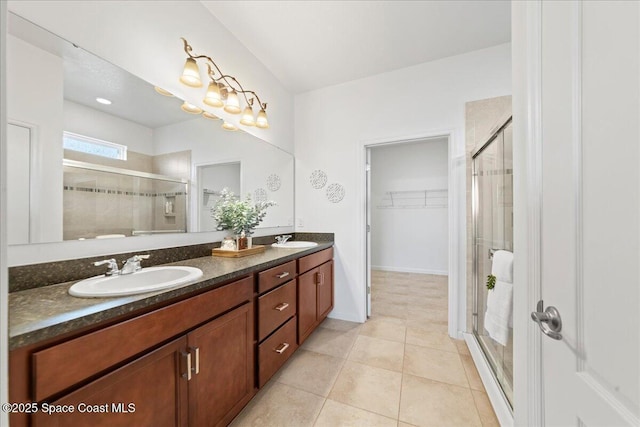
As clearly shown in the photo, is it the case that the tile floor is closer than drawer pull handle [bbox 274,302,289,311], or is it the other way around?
the tile floor

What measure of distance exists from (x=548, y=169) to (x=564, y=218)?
0.51 ft

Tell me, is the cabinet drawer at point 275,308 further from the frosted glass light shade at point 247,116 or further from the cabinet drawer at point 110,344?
the frosted glass light shade at point 247,116

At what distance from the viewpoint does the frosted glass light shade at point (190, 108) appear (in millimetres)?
1632

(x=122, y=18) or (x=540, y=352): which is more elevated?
(x=122, y=18)

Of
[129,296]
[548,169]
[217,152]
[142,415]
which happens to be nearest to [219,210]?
[217,152]

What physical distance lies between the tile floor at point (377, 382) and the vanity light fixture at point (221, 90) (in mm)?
2052

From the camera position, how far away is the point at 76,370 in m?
0.68

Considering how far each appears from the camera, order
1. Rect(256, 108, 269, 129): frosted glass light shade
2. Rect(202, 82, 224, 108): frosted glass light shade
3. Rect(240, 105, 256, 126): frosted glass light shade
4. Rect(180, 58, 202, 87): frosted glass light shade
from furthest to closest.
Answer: Rect(256, 108, 269, 129): frosted glass light shade
Rect(240, 105, 256, 126): frosted glass light shade
Rect(202, 82, 224, 108): frosted glass light shade
Rect(180, 58, 202, 87): frosted glass light shade

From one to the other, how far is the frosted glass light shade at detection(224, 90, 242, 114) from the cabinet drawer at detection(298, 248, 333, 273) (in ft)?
4.42

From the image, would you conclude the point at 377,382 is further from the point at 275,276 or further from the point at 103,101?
the point at 103,101

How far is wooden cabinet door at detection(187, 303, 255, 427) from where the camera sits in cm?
102

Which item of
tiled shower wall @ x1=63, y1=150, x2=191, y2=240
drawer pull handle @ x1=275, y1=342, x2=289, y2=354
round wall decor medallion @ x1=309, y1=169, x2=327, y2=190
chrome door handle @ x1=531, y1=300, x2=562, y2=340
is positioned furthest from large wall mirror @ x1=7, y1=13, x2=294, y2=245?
chrome door handle @ x1=531, y1=300, x2=562, y2=340

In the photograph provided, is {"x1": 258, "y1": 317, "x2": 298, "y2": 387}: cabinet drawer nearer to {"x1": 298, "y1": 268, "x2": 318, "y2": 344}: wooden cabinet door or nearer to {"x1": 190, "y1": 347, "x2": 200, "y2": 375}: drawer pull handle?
{"x1": 298, "y1": 268, "x2": 318, "y2": 344}: wooden cabinet door

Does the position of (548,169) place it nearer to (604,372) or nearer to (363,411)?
(604,372)
